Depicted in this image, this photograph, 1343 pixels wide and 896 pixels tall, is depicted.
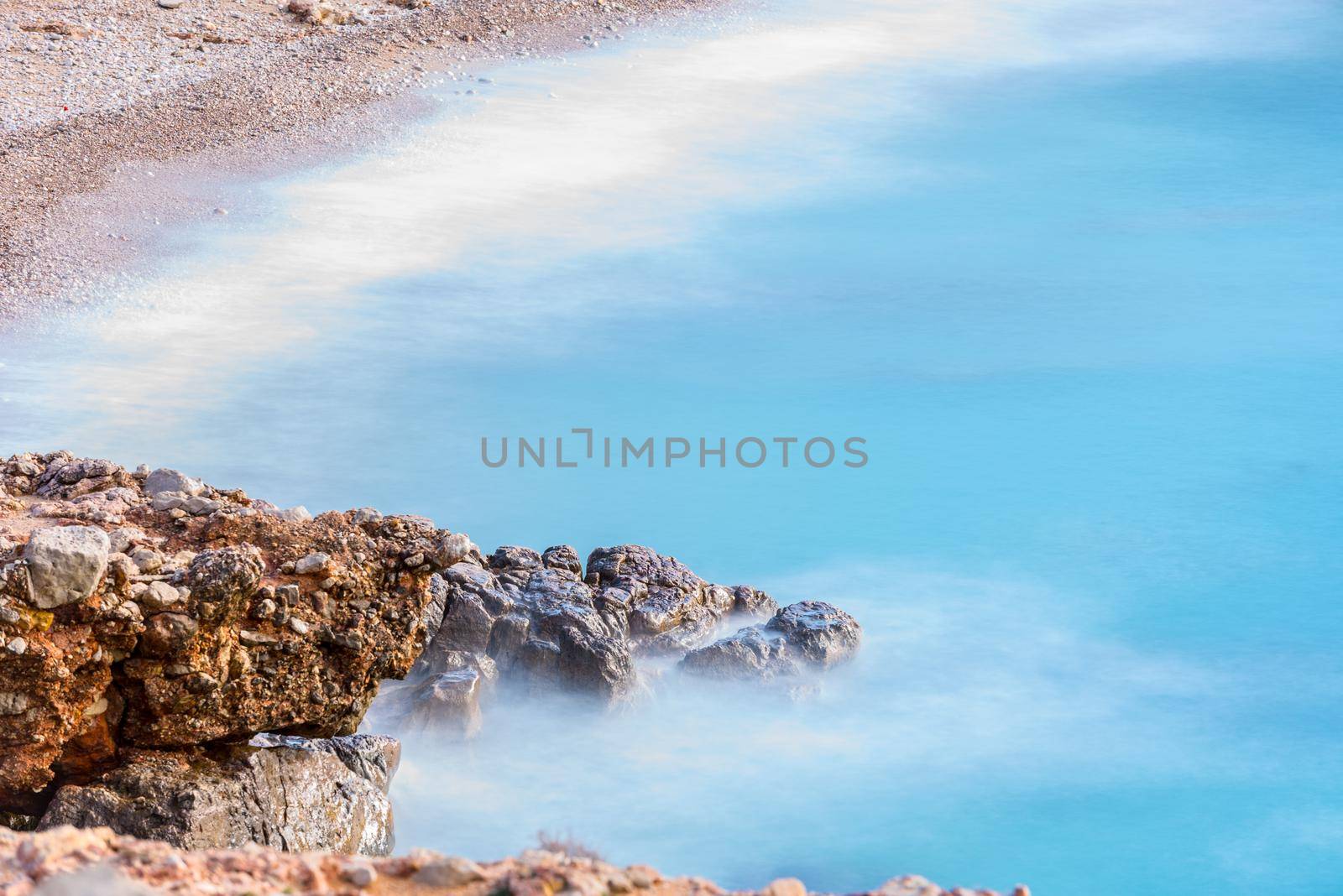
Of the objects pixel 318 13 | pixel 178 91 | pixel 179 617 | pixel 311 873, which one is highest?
pixel 318 13

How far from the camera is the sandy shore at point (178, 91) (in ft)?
38.2

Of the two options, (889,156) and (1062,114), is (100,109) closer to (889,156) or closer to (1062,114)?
(889,156)

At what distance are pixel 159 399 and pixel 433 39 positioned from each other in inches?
272

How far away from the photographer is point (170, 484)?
5.70 m

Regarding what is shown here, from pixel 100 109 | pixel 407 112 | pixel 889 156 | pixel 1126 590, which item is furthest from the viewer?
pixel 889 156

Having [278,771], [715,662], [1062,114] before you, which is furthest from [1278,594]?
[1062,114]

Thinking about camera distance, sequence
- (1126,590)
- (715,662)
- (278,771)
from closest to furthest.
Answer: (278,771)
(715,662)
(1126,590)

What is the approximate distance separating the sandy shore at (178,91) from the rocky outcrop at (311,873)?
776 cm

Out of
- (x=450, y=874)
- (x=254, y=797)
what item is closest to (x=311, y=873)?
(x=450, y=874)

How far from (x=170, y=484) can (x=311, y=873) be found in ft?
7.68

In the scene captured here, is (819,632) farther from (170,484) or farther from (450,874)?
(450,874)

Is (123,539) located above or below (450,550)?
below

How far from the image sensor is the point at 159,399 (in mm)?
10320

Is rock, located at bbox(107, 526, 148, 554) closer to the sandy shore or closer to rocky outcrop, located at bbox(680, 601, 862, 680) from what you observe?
rocky outcrop, located at bbox(680, 601, 862, 680)
